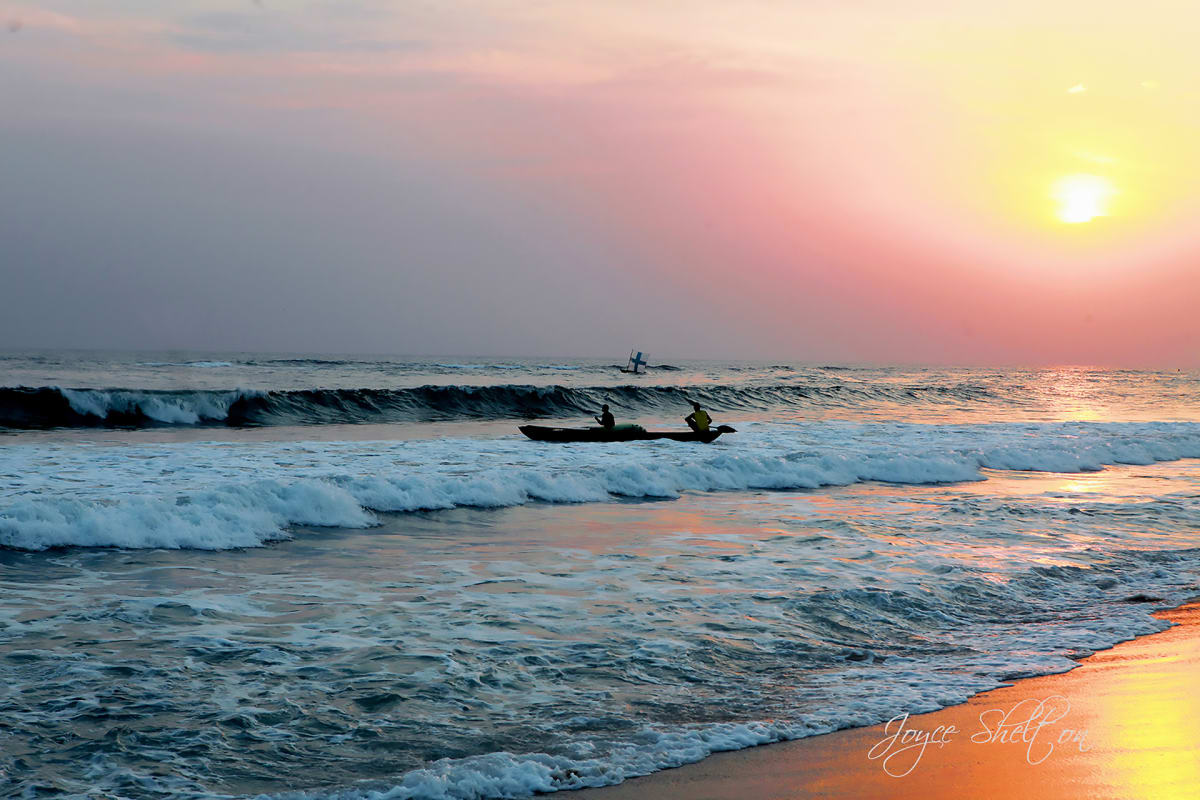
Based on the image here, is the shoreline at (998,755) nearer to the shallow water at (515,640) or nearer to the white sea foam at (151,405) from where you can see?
the shallow water at (515,640)

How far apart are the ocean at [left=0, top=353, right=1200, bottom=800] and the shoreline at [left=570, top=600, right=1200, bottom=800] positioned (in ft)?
0.58

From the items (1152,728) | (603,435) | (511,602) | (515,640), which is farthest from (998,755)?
(603,435)

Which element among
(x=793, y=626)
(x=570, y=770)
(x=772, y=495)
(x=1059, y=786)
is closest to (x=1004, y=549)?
(x=793, y=626)

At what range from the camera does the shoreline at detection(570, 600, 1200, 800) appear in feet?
14.3

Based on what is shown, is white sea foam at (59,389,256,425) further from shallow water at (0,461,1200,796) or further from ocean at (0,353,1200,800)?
shallow water at (0,461,1200,796)

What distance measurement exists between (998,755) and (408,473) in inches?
512

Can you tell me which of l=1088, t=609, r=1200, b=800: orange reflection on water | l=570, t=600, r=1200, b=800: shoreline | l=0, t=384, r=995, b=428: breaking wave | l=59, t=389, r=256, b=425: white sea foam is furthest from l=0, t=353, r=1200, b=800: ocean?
l=59, t=389, r=256, b=425: white sea foam

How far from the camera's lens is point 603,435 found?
74.7 feet

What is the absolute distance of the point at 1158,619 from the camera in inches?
308

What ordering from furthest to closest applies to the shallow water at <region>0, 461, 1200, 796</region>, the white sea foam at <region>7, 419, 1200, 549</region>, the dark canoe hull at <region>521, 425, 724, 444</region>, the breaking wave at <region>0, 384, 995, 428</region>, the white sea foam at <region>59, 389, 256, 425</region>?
the white sea foam at <region>59, 389, 256, 425</region> → the breaking wave at <region>0, 384, 995, 428</region> → the dark canoe hull at <region>521, 425, 724, 444</region> → the white sea foam at <region>7, 419, 1200, 549</region> → the shallow water at <region>0, 461, 1200, 796</region>

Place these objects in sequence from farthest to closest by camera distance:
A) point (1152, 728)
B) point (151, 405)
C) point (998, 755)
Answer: point (151, 405) → point (1152, 728) → point (998, 755)

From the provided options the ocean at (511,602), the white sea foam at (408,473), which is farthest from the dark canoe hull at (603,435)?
the ocean at (511,602)

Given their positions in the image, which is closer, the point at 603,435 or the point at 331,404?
the point at 603,435

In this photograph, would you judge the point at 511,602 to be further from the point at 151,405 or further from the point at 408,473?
the point at 151,405
